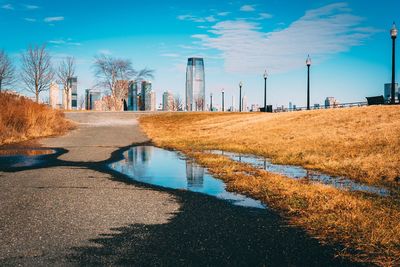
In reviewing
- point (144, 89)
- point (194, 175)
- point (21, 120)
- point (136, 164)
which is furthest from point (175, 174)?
point (144, 89)

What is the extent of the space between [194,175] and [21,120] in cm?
1458

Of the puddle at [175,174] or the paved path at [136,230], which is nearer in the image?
the paved path at [136,230]

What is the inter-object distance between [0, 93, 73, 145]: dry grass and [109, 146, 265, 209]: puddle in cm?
819

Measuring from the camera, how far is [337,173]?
1080cm

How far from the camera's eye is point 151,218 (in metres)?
5.77

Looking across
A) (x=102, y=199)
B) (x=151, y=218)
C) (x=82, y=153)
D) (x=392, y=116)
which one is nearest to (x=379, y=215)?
(x=151, y=218)

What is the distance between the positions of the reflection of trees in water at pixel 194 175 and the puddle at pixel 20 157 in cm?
488

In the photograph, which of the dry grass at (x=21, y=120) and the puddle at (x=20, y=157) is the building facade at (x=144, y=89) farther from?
the puddle at (x=20, y=157)

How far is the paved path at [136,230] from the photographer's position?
4215 mm

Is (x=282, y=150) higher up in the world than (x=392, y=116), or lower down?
lower down

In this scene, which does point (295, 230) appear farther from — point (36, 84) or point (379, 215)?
point (36, 84)

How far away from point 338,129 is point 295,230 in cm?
1611

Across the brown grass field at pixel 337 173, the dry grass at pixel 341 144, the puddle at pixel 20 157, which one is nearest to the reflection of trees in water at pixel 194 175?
the brown grass field at pixel 337 173

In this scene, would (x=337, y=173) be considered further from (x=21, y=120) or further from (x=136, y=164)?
(x=21, y=120)
